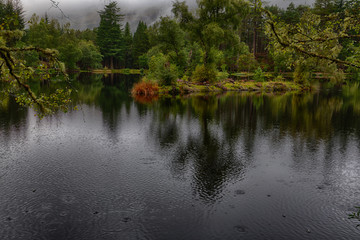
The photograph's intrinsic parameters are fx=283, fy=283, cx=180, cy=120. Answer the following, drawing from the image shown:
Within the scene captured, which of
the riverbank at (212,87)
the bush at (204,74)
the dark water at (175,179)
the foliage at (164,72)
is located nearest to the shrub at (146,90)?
the riverbank at (212,87)

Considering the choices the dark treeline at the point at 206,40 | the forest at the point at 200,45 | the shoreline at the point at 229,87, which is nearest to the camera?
the forest at the point at 200,45

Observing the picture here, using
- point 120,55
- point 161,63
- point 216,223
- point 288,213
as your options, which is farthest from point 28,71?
point 120,55

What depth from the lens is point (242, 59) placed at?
92125mm

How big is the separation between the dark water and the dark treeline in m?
5.36

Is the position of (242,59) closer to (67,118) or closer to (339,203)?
(67,118)

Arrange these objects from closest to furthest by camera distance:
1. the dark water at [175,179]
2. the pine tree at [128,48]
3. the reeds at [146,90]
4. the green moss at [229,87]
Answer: the dark water at [175,179], the reeds at [146,90], the green moss at [229,87], the pine tree at [128,48]

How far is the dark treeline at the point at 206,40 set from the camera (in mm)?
8742

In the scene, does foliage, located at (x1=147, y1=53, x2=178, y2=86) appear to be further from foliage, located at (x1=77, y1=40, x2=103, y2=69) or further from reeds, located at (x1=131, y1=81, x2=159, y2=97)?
foliage, located at (x1=77, y1=40, x2=103, y2=69)

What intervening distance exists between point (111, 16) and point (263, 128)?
373 feet

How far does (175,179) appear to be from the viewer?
43.9ft

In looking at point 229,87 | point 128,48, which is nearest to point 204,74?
point 229,87

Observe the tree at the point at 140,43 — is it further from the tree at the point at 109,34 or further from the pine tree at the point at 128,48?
the tree at the point at 109,34

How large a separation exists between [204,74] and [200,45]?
6887mm

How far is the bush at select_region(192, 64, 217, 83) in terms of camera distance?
2112 inches
